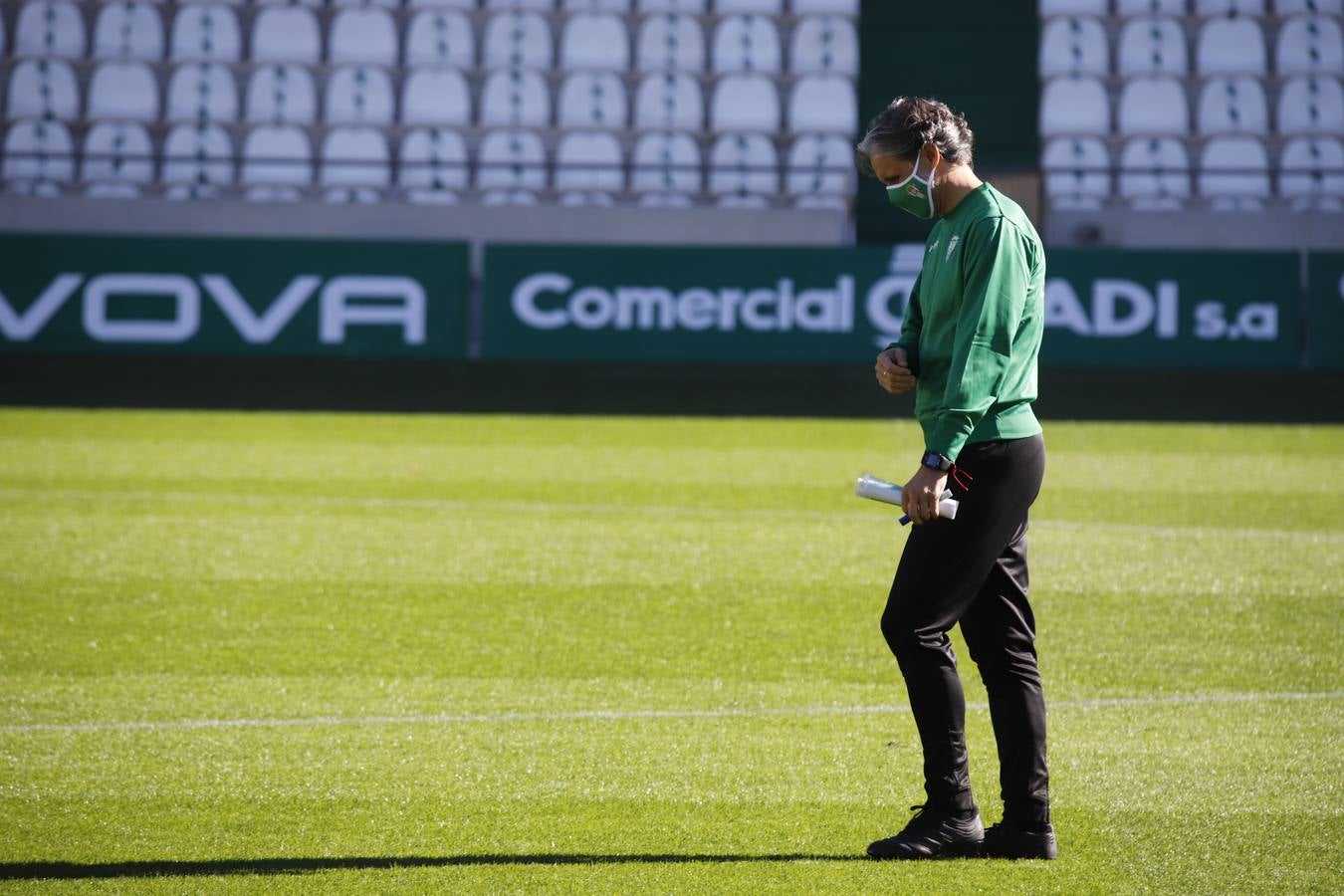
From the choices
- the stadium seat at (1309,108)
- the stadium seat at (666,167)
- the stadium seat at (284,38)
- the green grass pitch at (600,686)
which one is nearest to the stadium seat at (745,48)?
the stadium seat at (666,167)

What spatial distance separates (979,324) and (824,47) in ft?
62.9

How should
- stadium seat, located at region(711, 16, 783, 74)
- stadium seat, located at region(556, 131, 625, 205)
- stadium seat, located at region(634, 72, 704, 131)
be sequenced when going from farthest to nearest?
stadium seat, located at region(711, 16, 783, 74) < stadium seat, located at region(634, 72, 704, 131) < stadium seat, located at region(556, 131, 625, 205)

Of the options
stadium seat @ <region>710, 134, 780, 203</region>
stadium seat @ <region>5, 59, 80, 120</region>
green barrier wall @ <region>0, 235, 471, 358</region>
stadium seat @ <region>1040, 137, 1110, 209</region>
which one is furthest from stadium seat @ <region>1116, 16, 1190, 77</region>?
stadium seat @ <region>5, 59, 80, 120</region>

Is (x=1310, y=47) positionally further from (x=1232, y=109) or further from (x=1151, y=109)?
(x=1151, y=109)

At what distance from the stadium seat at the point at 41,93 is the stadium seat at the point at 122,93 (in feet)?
0.90

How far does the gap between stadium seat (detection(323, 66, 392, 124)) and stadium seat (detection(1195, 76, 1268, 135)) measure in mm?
10991

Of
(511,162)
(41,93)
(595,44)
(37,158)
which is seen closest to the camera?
(37,158)

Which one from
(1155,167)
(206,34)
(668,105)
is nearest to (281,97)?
(206,34)

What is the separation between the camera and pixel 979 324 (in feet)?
11.5

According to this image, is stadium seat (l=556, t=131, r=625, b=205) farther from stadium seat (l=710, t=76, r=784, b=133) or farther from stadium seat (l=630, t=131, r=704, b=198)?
stadium seat (l=710, t=76, r=784, b=133)

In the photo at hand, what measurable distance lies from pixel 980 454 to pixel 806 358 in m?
13.3

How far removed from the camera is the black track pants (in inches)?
145

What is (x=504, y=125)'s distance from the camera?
2088 cm

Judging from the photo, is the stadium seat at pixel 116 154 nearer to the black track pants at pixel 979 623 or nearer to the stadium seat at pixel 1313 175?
the stadium seat at pixel 1313 175
